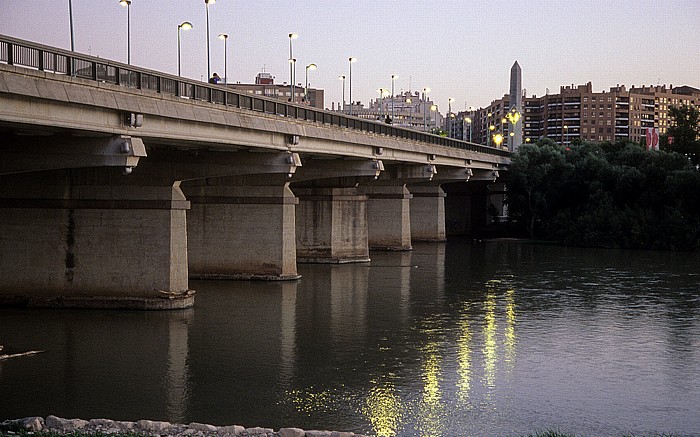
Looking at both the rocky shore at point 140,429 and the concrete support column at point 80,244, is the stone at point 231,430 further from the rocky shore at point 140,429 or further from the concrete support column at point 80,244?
the concrete support column at point 80,244

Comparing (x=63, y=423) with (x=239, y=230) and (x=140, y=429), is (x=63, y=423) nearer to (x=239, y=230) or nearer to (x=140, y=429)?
(x=140, y=429)

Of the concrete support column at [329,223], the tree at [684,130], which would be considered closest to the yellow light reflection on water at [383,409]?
the concrete support column at [329,223]

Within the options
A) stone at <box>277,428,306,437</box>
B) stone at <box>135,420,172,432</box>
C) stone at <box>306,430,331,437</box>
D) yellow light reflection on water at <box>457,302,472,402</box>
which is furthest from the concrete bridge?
stone at <box>306,430,331,437</box>

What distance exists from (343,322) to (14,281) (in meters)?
13.3

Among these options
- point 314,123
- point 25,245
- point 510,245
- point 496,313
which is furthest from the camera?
point 510,245

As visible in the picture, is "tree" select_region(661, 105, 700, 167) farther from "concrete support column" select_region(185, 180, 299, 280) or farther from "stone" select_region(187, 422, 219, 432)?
"stone" select_region(187, 422, 219, 432)

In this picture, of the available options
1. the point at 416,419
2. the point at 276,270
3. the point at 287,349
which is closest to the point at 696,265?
the point at 276,270

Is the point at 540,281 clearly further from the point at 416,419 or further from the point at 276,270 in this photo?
the point at 416,419

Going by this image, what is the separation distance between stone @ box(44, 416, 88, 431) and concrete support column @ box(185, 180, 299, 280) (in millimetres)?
30872

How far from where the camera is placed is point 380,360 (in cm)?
3219

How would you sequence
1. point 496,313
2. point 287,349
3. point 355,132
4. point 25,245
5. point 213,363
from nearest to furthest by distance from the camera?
point 213,363, point 287,349, point 25,245, point 496,313, point 355,132

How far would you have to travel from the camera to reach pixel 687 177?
84938mm

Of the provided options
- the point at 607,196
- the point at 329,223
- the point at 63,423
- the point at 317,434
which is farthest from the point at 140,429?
the point at 607,196

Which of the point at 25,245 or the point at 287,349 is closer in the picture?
the point at 287,349
